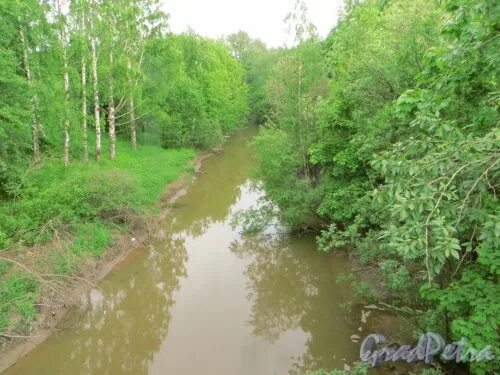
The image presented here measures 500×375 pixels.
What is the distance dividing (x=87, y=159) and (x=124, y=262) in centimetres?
747

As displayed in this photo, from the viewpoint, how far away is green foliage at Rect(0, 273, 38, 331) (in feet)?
32.2

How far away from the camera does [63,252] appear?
12461 mm

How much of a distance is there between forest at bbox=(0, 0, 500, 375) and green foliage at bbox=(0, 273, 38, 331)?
4cm

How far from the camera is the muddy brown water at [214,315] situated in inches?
395

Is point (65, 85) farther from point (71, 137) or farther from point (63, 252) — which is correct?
point (63, 252)

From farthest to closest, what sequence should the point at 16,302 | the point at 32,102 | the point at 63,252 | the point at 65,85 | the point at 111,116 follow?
the point at 111,116 → the point at 65,85 → the point at 32,102 → the point at 63,252 → the point at 16,302

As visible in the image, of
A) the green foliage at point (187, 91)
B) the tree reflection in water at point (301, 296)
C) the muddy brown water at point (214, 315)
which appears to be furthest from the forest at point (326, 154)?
the muddy brown water at point (214, 315)

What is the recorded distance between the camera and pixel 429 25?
11211mm

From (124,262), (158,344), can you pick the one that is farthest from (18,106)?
(158,344)

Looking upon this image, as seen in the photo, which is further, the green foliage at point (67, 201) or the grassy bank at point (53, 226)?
the green foliage at point (67, 201)

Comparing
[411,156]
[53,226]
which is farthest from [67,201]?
[411,156]

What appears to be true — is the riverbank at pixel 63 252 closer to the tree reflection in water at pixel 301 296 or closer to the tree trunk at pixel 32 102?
the tree trunk at pixel 32 102

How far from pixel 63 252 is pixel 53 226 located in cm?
138

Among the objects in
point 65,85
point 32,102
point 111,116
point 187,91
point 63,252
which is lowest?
point 63,252
